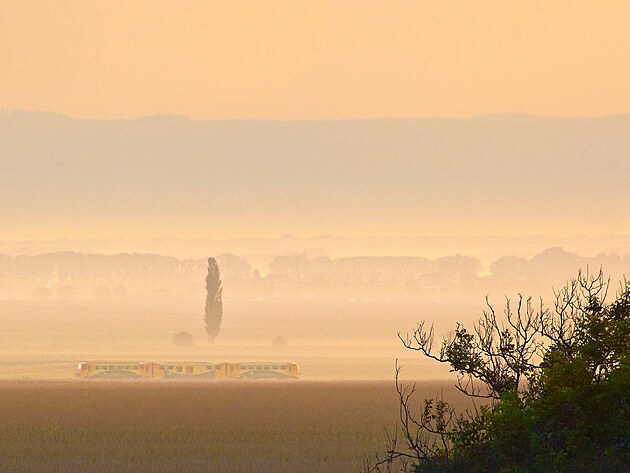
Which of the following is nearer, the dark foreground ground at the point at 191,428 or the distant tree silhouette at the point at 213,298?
the dark foreground ground at the point at 191,428

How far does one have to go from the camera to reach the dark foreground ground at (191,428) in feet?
168

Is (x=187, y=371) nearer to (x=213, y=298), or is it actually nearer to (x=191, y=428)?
(x=213, y=298)

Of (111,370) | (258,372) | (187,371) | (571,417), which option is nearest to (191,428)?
(571,417)

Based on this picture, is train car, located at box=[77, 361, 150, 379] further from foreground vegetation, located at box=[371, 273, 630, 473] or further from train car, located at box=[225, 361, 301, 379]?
foreground vegetation, located at box=[371, 273, 630, 473]

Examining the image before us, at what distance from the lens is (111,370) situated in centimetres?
15712

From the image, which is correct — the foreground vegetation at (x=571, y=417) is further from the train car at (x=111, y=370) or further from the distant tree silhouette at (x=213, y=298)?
the distant tree silhouette at (x=213, y=298)

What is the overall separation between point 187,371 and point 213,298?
34.8 m

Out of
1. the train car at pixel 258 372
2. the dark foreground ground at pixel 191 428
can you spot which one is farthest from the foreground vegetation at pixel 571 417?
the train car at pixel 258 372

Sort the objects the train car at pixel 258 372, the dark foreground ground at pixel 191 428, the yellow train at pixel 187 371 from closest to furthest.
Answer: the dark foreground ground at pixel 191 428 < the yellow train at pixel 187 371 < the train car at pixel 258 372

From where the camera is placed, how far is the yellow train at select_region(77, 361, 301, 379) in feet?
501

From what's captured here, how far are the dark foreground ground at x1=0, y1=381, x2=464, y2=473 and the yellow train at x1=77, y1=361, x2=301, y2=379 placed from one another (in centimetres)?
2717

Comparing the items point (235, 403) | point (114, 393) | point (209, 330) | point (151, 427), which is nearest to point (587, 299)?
point (151, 427)

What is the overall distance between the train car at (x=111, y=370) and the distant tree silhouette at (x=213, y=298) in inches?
1075

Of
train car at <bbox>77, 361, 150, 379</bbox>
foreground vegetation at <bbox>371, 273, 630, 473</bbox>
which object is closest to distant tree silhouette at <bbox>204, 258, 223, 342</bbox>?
train car at <bbox>77, 361, 150, 379</bbox>
